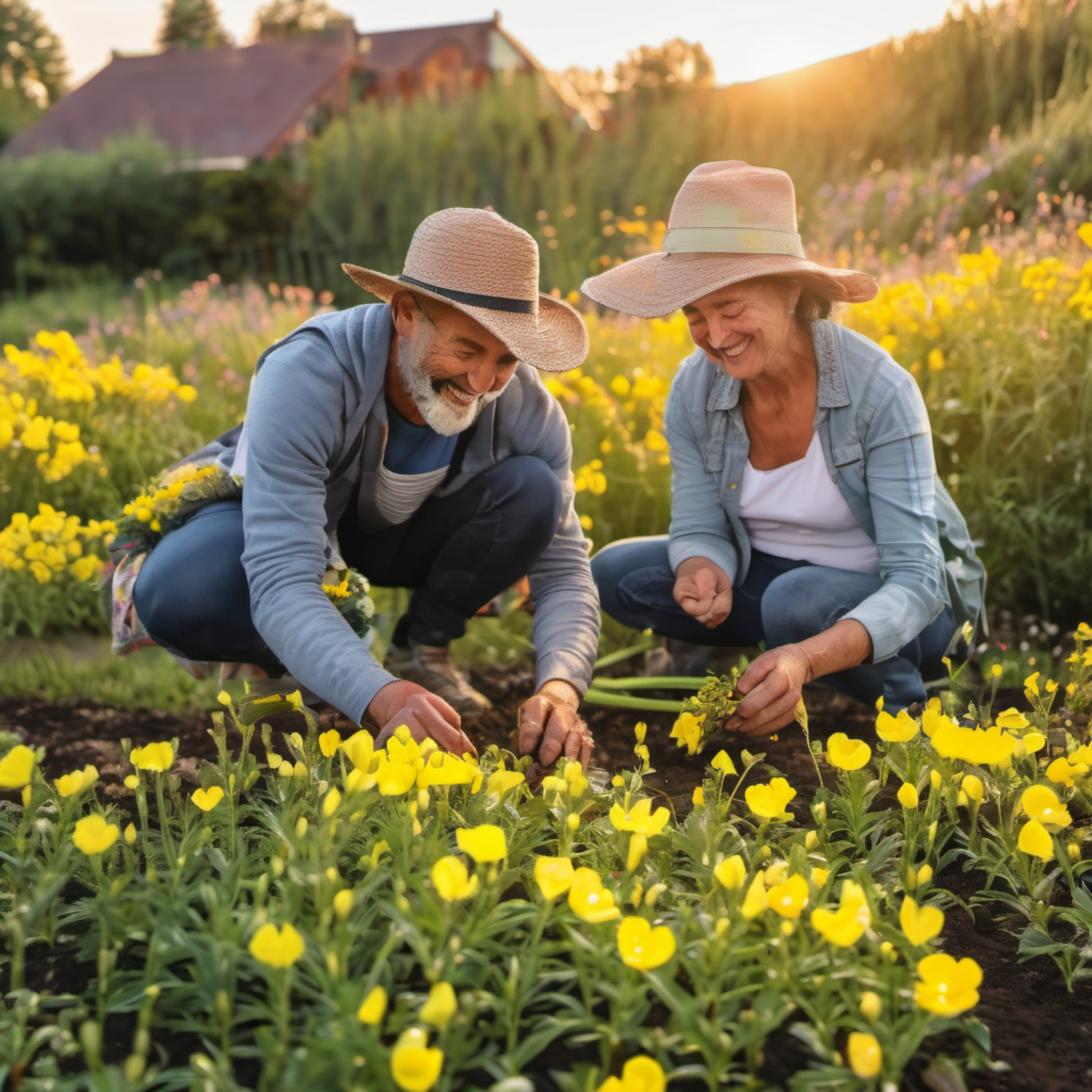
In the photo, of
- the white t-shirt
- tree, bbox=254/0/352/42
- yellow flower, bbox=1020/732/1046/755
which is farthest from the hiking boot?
tree, bbox=254/0/352/42

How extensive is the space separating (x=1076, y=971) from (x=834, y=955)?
0.46m

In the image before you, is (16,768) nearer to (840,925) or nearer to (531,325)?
(840,925)

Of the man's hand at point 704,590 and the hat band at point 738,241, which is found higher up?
the hat band at point 738,241

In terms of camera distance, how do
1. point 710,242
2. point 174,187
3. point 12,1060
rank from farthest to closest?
point 174,187, point 710,242, point 12,1060

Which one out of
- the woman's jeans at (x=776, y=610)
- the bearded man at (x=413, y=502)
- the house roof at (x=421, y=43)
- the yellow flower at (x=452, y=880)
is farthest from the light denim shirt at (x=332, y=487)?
the house roof at (x=421, y=43)

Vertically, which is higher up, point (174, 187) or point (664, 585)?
point (174, 187)

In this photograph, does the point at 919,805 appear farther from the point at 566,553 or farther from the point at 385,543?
the point at 385,543

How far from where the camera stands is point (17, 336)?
45.5 ft

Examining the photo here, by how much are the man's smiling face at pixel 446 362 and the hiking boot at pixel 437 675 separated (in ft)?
2.44

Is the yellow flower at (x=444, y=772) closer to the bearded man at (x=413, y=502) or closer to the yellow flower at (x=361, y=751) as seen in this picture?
the yellow flower at (x=361, y=751)

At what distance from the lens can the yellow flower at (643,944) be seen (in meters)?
1.18

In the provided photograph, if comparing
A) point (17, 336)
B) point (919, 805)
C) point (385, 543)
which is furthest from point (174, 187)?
point (919, 805)

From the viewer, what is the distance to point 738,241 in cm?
227

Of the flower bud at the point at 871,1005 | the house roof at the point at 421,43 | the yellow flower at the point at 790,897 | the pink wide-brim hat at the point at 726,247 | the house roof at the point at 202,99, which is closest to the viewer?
the flower bud at the point at 871,1005
